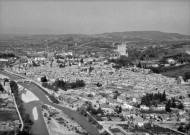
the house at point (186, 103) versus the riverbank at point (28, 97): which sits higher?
the house at point (186, 103)

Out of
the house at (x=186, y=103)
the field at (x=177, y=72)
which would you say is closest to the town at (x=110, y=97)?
the house at (x=186, y=103)

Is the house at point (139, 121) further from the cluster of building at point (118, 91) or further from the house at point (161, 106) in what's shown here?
the house at point (161, 106)

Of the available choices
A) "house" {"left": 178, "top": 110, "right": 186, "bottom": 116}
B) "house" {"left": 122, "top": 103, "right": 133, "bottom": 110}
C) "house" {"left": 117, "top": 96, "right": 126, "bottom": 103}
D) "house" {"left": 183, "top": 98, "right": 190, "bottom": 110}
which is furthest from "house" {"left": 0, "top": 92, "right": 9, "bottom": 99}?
"house" {"left": 183, "top": 98, "right": 190, "bottom": 110}

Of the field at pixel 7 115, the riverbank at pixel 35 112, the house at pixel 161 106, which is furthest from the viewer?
the house at pixel 161 106

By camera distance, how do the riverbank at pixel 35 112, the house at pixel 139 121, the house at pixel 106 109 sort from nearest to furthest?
the house at pixel 139 121 → the riverbank at pixel 35 112 → the house at pixel 106 109

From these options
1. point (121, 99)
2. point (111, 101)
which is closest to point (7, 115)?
point (111, 101)

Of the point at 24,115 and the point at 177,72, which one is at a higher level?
the point at 24,115

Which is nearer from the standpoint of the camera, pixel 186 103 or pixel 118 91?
pixel 186 103

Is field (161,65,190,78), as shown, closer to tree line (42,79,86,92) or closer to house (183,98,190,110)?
tree line (42,79,86,92)

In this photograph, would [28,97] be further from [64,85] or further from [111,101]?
[111,101]

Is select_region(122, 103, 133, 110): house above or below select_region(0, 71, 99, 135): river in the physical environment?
above

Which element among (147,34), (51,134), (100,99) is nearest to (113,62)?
(100,99)
